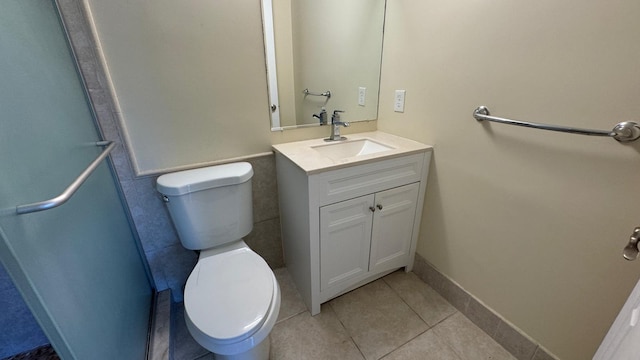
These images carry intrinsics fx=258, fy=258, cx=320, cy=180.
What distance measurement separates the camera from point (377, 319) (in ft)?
4.61

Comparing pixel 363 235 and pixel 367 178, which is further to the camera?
pixel 363 235

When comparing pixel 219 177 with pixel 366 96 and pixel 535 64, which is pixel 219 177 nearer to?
pixel 366 96

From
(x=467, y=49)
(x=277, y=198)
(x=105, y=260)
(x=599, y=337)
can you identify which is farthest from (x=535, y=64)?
(x=105, y=260)

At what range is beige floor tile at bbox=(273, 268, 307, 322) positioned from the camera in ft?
4.74

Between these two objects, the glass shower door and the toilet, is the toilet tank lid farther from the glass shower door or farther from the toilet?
the glass shower door

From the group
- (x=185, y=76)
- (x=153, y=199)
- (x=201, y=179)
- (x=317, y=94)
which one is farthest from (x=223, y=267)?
(x=317, y=94)

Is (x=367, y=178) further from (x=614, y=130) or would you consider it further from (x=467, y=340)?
(x=467, y=340)

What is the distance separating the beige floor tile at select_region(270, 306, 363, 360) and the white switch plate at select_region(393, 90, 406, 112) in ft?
4.09

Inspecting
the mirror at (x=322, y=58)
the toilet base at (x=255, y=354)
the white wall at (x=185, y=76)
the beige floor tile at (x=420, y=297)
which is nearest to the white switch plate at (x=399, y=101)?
the mirror at (x=322, y=58)

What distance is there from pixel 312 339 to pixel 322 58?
62.7 inches

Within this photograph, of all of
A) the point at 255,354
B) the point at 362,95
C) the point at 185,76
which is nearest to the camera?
the point at 255,354

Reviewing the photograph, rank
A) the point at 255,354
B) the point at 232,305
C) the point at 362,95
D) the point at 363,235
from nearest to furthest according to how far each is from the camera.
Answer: the point at 232,305
the point at 255,354
the point at 363,235
the point at 362,95

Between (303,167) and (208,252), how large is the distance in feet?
2.07

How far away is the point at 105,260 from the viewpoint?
0.91 m
